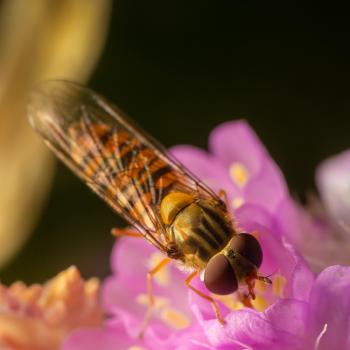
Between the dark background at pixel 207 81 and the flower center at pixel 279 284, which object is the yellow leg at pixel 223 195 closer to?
the flower center at pixel 279 284

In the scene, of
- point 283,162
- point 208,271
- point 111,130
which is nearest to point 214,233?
point 208,271

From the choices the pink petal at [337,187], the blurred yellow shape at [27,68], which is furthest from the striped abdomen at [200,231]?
the blurred yellow shape at [27,68]

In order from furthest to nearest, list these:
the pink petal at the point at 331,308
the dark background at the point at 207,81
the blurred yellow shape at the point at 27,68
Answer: the dark background at the point at 207,81
the blurred yellow shape at the point at 27,68
the pink petal at the point at 331,308

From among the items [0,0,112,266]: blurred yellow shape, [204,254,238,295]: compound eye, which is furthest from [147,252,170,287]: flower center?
[0,0,112,266]: blurred yellow shape

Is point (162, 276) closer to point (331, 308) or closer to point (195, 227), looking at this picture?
point (195, 227)

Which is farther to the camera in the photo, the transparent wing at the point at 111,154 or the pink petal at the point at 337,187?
the pink petal at the point at 337,187

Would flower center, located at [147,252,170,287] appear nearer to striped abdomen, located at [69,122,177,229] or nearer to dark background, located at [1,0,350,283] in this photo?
striped abdomen, located at [69,122,177,229]

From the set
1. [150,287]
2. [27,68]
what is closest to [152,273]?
[150,287]

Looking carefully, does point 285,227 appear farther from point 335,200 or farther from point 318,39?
point 318,39
